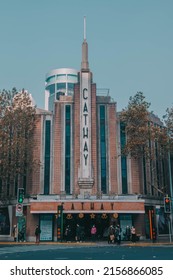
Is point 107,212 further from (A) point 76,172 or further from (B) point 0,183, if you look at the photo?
(B) point 0,183

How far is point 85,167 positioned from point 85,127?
5.20 meters

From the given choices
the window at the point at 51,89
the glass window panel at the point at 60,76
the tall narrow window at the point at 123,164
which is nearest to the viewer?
the tall narrow window at the point at 123,164

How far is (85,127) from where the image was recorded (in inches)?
1741

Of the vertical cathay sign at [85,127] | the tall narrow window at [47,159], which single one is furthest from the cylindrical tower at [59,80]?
the tall narrow window at [47,159]

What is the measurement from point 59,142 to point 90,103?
21.5ft

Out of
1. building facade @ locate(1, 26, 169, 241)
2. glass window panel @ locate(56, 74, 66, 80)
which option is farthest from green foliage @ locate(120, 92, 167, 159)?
glass window panel @ locate(56, 74, 66, 80)

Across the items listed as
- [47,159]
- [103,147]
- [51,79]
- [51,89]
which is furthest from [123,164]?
[51,79]

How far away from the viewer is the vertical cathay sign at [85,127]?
43062mm

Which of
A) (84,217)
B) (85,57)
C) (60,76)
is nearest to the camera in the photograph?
(84,217)

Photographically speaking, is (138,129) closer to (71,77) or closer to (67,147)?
(67,147)

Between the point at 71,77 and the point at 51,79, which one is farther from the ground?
the point at 51,79

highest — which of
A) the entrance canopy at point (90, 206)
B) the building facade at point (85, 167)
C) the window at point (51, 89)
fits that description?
the window at point (51, 89)

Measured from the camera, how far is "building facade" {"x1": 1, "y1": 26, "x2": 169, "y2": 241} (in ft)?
130

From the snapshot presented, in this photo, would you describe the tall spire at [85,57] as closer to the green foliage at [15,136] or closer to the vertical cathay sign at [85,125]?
the vertical cathay sign at [85,125]
